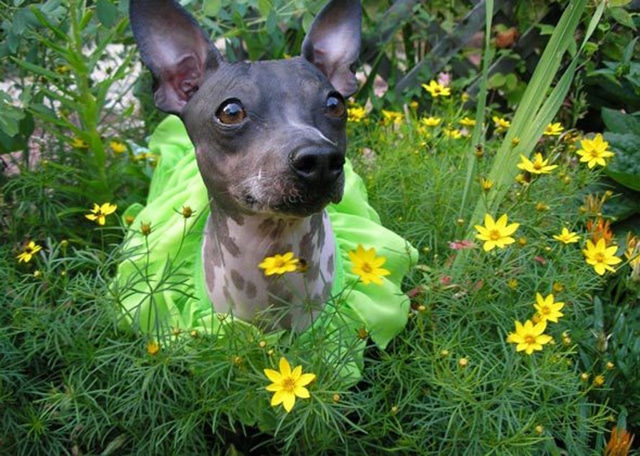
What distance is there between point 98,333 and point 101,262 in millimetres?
195

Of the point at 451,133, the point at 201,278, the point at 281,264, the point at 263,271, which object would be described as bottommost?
the point at 451,133

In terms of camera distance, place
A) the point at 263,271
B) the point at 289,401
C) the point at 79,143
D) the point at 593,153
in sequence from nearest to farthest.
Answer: the point at 289,401 < the point at 263,271 < the point at 593,153 < the point at 79,143

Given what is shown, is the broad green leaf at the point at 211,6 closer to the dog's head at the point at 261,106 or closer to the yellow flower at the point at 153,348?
the dog's head at the point at 261,106

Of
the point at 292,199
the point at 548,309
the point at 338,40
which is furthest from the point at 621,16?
the point at 292,199

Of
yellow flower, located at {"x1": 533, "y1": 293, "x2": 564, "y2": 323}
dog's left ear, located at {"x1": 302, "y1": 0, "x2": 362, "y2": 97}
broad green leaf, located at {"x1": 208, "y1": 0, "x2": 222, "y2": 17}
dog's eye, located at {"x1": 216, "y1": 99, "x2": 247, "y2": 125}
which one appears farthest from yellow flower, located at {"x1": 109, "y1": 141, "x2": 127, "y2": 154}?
yellow flower, located at {"x1": 533, "y1": 293, "x2": 564, "y2": 323}

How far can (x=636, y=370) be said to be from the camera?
5.72 feet

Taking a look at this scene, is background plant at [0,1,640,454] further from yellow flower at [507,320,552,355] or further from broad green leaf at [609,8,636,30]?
broad green leaf at [609,8,636,30]

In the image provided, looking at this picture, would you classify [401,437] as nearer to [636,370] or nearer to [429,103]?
[636,370]

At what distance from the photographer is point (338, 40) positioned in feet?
5.26

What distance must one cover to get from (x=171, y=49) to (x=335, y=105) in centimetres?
37

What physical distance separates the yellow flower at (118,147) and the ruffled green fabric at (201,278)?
0.86 feet

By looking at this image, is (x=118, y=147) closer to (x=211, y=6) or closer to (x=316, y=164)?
(x=211, y=6)

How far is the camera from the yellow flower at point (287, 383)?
1228 millimetres

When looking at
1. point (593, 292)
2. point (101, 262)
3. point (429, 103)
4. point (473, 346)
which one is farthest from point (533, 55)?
point (101, 262)
